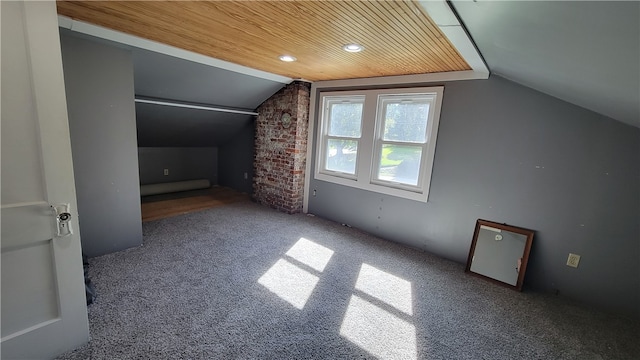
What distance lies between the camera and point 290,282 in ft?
7.66

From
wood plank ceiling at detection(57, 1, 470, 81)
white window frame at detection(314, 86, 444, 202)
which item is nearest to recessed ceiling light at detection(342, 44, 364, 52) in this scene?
wood plank ceiling at detection(57, 1, 470, 81)

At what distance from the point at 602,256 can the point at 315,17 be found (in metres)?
2.97

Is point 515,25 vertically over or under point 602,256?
over

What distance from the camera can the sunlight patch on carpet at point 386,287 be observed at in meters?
2.17

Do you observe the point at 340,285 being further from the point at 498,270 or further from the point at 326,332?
the point at 498,270

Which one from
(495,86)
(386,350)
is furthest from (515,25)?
(386,350)

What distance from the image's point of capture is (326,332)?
5.90 feet

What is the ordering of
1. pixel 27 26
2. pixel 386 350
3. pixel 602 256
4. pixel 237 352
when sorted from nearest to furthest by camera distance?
pixel 27 26
pixel 237 352
pixel 386 350
pixel 602 256

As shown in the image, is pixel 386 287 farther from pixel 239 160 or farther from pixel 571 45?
pixel 239 160

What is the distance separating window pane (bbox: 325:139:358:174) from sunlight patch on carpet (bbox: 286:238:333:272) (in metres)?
1.23

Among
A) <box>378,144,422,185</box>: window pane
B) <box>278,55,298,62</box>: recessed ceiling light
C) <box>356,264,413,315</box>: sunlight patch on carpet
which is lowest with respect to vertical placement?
<box>356,264,413,315</box>: sunlight patch on carpet

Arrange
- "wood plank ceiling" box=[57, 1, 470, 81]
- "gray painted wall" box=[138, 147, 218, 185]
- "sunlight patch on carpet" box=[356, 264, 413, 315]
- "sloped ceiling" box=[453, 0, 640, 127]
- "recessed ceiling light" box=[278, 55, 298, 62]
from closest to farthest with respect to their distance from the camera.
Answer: "sloped ceiling" box=[453, 0, 640, 127]
"wood plank ceiling" box=[57, 1, 470, 81]
"sunlight patch on carpet" box=[356, 264, 413, 315]
"recessed ceiling light" box=[278, 55, 298, 62]
"gray painted wall" box=[138, 147, 218, 185]

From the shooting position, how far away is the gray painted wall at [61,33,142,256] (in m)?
2.26

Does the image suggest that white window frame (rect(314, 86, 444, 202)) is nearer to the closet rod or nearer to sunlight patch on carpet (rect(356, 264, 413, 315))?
sunlight patch on carpet (rect(356, 264, 413, 315))
